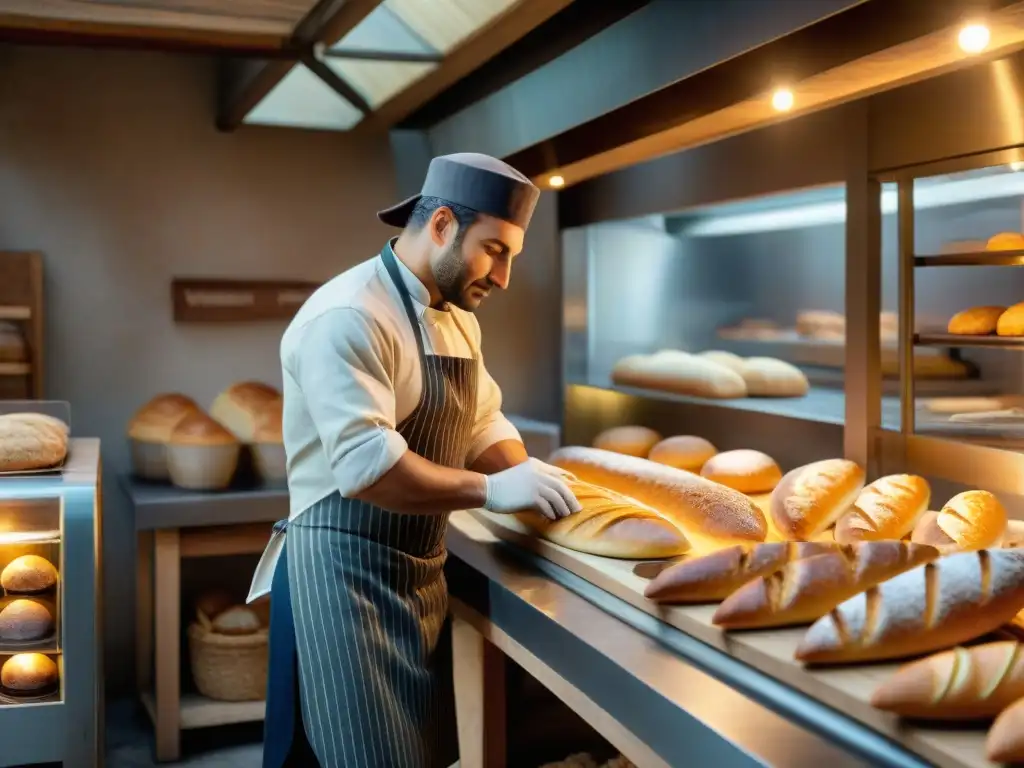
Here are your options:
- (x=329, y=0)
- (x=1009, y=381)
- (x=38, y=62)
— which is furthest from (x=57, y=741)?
(x=38, y=62)

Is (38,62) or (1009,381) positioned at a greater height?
(38,62)

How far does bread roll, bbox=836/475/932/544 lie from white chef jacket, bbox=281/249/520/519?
759mm

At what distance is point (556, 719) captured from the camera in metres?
2.42

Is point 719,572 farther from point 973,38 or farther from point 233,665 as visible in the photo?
point 233,665

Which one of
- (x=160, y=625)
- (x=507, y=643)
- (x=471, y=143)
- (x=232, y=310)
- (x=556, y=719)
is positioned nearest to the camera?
(x=507, y=643)

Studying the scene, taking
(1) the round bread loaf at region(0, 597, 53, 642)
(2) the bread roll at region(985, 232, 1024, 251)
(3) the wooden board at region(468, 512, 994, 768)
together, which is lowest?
(1) the round bread loaf at region(0, 597, 53, 642)

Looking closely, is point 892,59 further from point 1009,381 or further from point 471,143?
point 471,143

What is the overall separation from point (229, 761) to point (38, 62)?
2.44 metres

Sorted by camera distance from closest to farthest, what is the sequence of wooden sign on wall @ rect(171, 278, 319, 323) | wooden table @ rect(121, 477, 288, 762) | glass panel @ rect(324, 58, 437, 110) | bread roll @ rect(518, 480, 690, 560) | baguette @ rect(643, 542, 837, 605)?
baguette @ rect(643, 542, 837, 605)
bread roll @ rect(518, 480, 690, 560)
glass panel @ rect(324, 58, 437, 110)
wooden table @ rect(121, 477, 288, 762)
wooden sign on wall @ rect(171, 278, 319, 323)

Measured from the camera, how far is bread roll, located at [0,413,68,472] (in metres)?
2.55

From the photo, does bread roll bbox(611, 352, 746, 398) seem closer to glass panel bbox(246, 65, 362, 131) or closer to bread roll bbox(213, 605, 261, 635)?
glass panel bbox(246, 65, 362, 131)

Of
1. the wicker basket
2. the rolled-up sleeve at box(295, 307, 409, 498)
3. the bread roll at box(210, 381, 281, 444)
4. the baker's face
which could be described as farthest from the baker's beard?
the wicker basket

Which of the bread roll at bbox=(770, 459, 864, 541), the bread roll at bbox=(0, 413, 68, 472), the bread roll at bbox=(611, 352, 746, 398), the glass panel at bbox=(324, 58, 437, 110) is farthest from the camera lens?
the glass panel at bbox=(324, 58, 437, 110)

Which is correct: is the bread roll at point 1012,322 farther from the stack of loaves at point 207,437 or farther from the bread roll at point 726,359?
the stack of loaves at point 207,437
